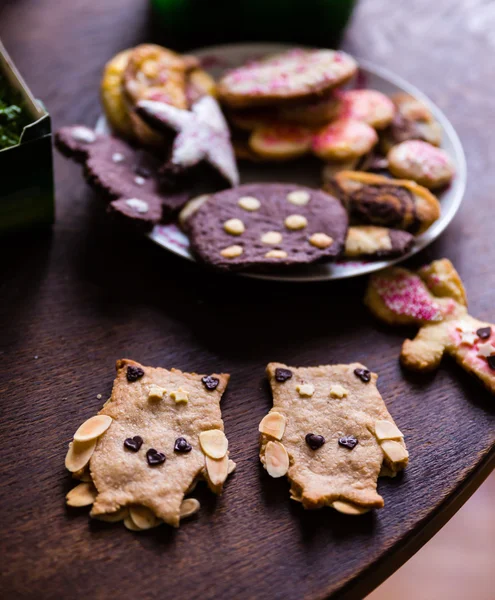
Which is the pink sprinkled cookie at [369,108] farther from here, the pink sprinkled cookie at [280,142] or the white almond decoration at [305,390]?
the white almond decoration at [305,390]

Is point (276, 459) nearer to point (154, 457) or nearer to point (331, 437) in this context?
point (331, 437)

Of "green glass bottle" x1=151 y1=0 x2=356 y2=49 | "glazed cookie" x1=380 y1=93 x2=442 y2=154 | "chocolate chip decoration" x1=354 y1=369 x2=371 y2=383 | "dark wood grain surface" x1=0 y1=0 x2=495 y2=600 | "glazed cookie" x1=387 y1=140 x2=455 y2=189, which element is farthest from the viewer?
"green glass bottle" x1=151 y1=0 x2=356 y2=49

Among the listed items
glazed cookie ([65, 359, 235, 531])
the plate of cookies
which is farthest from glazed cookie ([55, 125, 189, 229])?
glazed cookie ([65, 359, 235, 531])

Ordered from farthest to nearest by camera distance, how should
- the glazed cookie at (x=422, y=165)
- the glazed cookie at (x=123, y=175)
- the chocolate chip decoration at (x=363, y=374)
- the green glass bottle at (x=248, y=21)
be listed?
the green glass bottle at (x=248, y=21)
the glazed cookie at (x=422, y=165)
the glazed cookie at (x=123, y=175)
the chocolate chip decoration at (x=363, y=374)

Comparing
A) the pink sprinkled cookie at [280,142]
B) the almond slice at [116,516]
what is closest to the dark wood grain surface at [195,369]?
the almond slice at [116,516]

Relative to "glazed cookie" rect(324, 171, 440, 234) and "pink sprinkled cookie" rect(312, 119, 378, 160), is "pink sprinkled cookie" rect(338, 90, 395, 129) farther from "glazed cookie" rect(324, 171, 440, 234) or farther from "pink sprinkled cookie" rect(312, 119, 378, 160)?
"glazed cookie" rect(324, 171, 440, 234)

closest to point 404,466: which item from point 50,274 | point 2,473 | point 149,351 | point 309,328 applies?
point 309,328

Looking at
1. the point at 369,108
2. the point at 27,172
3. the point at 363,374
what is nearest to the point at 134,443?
the point at 363,374
